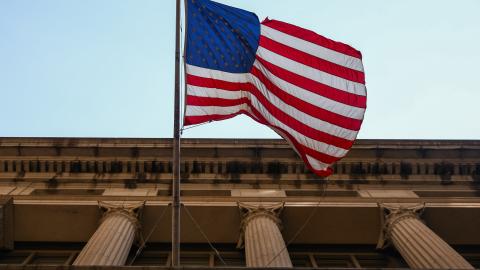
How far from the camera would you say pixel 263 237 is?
17594 mm

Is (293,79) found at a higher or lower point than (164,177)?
higher

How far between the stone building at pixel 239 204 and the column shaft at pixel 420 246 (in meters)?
0.05

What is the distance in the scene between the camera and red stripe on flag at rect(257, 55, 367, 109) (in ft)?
52.0

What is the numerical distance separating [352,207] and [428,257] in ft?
14.4

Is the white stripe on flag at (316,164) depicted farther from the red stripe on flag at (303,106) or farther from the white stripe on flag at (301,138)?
the red stripe on flag at (303,106)

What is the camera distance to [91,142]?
77.3 ft

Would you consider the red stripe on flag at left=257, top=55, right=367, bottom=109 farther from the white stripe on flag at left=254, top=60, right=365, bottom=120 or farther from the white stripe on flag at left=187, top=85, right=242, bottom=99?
the white stripe on flag at left=187, top=85, right=242, bottom=99

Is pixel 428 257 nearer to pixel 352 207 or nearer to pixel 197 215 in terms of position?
pixel 352 207

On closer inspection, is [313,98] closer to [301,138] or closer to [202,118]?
[301,138]

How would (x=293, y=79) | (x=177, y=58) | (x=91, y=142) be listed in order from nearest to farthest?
(x=177, y=58)
(x=293, y=79)
(x=91, y=142)

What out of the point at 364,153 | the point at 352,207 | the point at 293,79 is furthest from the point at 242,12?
the point at 364,153

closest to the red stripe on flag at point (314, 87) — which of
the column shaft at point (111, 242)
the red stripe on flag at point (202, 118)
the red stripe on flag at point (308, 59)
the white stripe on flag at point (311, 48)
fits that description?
the red stripe on flag at point (308, 59)

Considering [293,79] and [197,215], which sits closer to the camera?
[293,79]

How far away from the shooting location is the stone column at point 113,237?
15.8 meters
